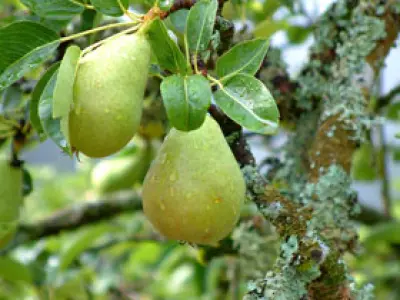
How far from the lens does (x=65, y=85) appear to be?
0.49 m

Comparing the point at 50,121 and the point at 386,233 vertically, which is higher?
the point at 50,121

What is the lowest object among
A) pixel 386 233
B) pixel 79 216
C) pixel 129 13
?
pixel 386 233

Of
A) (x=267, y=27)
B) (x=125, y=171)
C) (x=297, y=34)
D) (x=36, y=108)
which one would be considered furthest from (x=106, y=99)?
Result: (x=297, y=34)

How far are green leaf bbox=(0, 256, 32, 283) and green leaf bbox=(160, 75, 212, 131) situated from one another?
0.71 metres

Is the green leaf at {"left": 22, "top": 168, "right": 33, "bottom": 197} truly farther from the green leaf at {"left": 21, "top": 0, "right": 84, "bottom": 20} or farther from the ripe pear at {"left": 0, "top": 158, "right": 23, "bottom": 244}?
the green leaf at {"left": 21, "top": 0, "right": 84, "bottom": 20}

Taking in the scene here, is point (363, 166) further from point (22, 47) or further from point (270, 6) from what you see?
point (22, 47)

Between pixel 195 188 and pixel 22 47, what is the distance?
19 centimetres

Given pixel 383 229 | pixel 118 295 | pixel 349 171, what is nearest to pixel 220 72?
pixel 349 171

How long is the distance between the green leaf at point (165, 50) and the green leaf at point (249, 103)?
0.13 ft

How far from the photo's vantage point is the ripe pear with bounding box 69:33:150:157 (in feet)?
1.65

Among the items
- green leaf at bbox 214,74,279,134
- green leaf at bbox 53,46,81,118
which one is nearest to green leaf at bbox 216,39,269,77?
green leaf at bbox 214,74,279,134

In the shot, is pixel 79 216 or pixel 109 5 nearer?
pixel 109 5

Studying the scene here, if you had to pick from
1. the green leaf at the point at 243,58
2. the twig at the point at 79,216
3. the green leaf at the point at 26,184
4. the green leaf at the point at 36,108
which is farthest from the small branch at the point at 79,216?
the green leaf at the point at 243,58

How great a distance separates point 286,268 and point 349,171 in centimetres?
21
